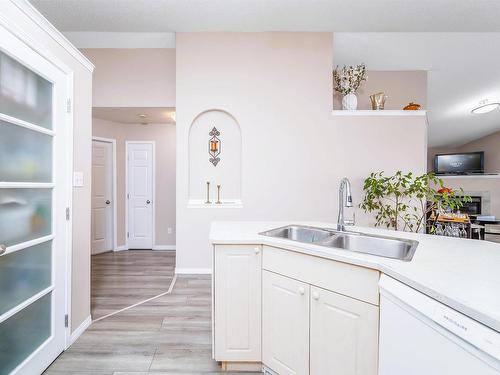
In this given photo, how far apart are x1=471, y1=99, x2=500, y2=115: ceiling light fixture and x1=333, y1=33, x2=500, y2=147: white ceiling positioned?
0.11 m

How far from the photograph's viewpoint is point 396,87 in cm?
398

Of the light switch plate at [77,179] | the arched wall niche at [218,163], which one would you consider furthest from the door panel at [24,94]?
the arched wall niche at [218,163]

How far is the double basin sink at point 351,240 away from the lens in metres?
1.48

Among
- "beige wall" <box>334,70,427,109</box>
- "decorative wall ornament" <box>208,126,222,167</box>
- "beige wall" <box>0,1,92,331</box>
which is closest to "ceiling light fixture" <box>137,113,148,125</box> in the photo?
"decorative wall ornament" <box>208,126,222,167</box>

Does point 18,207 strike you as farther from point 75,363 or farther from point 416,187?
point 416,187

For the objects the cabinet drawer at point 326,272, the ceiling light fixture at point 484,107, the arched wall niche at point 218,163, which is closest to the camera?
the cabinet drawer at point 326,272

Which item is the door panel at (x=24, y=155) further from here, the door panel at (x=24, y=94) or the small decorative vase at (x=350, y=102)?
the small decorative vase at (x=350, y=102)

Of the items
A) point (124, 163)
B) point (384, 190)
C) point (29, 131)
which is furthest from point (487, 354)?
point (124, 163)

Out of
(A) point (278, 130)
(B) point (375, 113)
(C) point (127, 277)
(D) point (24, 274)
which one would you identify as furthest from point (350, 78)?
(C) point (127, 277)

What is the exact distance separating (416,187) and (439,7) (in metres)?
1.96

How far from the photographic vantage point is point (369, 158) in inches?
132

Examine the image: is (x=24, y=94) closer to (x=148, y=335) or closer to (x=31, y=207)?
(x=31, y=207)

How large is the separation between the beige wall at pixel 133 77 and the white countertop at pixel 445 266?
2.85 meters

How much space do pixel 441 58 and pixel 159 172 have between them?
4.91 m
